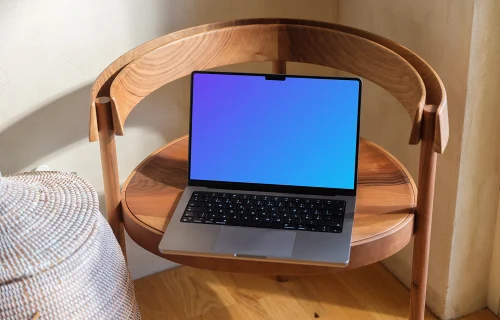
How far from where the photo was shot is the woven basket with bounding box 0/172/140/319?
37.1 inches

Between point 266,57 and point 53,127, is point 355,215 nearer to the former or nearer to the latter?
point 266,57

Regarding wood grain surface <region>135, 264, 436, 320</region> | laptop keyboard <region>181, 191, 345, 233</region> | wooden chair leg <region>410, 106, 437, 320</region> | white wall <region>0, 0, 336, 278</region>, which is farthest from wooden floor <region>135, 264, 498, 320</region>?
laptop keyboard <region>181, 191, 345, 233</region>

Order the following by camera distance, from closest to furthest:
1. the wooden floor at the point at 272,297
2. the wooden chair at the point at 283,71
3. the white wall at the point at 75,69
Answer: the wooden chair at the point at 283,71 < the white wall at the point at 75,69 < the wooden floor at the point at 272,297

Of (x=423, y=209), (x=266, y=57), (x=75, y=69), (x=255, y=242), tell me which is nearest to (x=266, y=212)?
(x=255, y=242)

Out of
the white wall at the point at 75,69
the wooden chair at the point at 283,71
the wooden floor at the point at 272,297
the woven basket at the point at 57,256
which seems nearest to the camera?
the woven basket at the point at 57,256

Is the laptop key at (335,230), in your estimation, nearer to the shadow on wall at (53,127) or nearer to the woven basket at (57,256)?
the woven basket at (57,256)

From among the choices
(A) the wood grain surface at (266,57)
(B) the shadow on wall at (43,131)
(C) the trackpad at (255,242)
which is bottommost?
(C) the trackpad at (255,242)

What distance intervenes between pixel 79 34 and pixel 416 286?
Result: 801 millimetres

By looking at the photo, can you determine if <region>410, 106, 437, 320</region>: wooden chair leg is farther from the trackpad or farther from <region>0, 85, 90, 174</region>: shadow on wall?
<region>0, 85, 90, 174</region>: shadow on wall

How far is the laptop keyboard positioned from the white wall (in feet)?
1.39

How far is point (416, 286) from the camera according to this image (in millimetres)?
1142

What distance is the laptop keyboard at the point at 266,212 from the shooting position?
107 cm

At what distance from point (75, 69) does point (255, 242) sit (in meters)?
0.59

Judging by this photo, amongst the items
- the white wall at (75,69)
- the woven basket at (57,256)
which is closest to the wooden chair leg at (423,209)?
the woven basket at (57,256)
